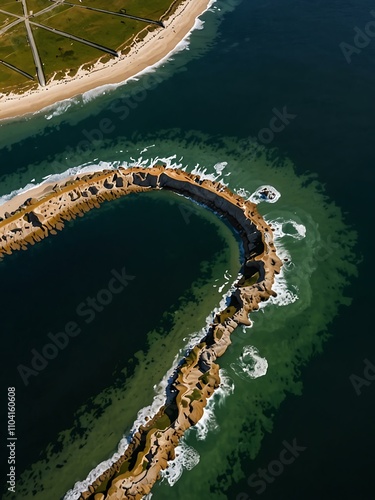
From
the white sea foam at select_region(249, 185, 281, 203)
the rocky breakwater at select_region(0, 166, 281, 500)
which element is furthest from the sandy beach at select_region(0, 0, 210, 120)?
the white sea foam at select_region(249, 185, 281, 203)

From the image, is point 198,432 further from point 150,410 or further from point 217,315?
point 217,315

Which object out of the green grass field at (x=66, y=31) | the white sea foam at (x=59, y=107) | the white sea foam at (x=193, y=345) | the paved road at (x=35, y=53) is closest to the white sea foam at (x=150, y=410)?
the white sea foam at (x=193, y=345)

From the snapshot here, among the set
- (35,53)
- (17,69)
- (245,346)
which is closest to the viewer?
(245,346)

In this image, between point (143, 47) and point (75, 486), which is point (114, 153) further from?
point (75, 486)

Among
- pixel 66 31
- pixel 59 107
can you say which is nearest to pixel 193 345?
pixel 59 107

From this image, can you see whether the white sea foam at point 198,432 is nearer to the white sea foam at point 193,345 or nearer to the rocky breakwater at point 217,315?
the white sea foam at point 193,345

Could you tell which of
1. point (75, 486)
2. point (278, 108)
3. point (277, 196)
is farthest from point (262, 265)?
point (278, 108)
